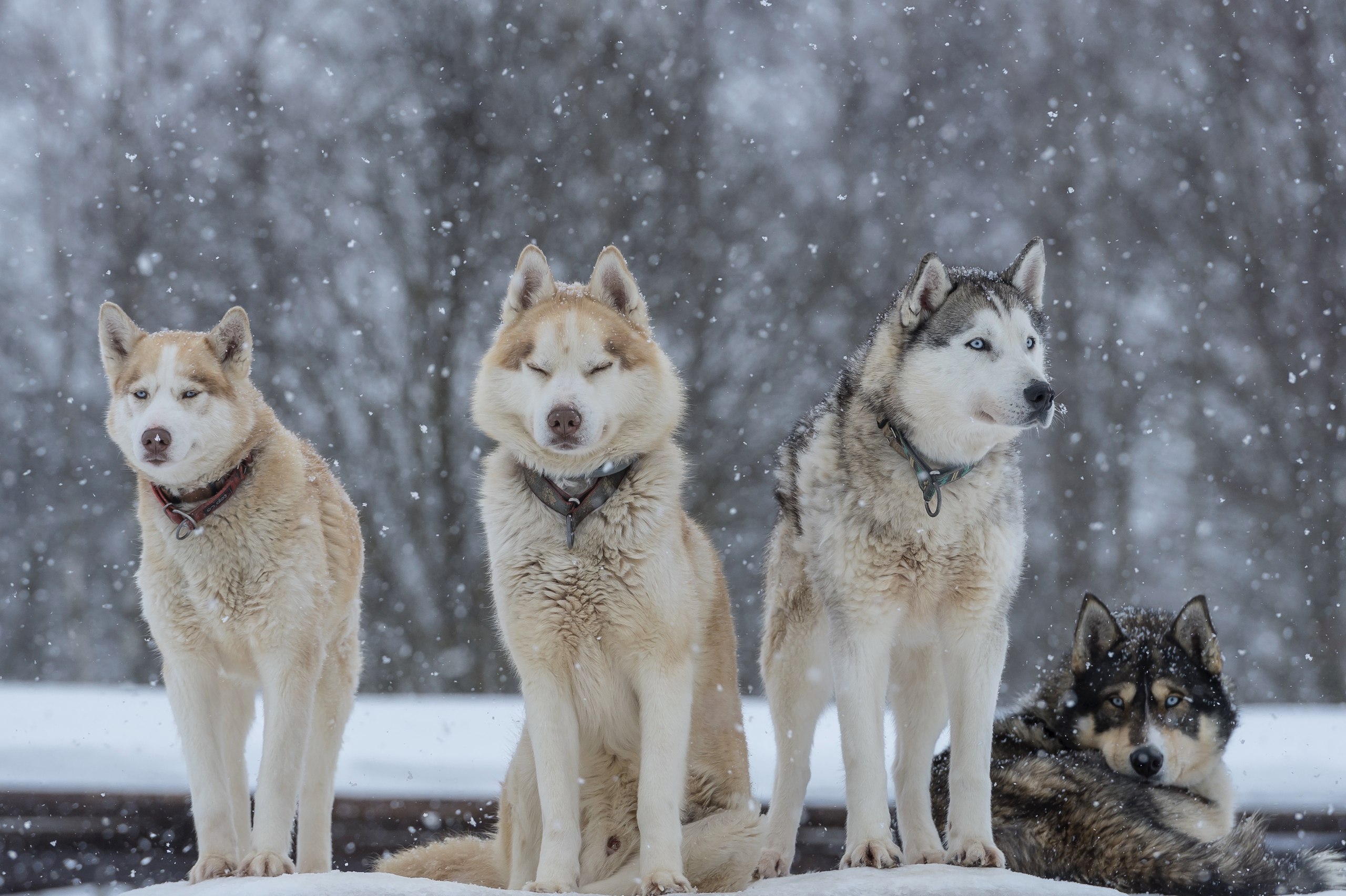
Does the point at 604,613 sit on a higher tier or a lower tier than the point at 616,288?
lower

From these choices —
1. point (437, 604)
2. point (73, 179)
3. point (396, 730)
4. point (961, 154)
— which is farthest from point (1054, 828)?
point (73, 179)

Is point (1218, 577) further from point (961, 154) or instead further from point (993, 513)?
point (993, 513)

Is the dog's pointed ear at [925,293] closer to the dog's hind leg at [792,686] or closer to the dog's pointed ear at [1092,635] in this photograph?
the dog's hind leg at [792,686]

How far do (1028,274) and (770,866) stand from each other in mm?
1974

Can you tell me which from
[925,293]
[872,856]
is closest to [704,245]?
[925,293]

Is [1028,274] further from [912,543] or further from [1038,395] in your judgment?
[912,543]

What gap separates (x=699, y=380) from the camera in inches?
349

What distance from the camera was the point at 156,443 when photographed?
11.3ft

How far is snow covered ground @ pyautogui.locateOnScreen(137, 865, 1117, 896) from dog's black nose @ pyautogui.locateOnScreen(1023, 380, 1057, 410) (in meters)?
1.26

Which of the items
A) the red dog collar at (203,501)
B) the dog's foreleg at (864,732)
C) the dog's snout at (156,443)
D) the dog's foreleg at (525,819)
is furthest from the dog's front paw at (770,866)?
the dog's snout at (156,443)

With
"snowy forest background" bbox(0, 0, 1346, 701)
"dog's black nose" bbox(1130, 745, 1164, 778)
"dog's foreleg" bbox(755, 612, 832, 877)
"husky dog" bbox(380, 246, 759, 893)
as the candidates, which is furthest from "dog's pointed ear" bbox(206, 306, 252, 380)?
"snowy forest background" bbox(0, 0, 1346, 701)

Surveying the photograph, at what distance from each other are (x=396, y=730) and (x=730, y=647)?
2756mm

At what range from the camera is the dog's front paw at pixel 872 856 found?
322 cm

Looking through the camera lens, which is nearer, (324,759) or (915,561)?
(915,561)
